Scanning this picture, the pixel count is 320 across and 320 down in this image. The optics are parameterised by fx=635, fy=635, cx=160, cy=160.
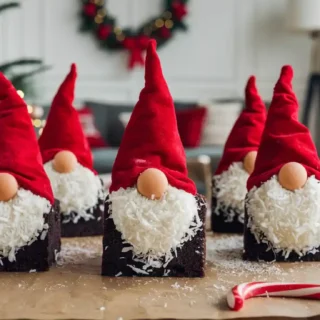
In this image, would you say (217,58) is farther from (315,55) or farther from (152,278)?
(152,278)

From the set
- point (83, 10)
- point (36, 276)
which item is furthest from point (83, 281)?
point (83, 10)

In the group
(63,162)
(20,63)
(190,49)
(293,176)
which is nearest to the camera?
(293,176)

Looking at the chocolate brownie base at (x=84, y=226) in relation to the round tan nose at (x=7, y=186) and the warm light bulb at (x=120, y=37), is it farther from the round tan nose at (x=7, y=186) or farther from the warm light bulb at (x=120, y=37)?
the warm light bulb at (x=120, y=37)

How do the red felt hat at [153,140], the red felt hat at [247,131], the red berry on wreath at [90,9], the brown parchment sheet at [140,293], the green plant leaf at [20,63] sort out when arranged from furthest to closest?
the red berry on wreath at [90,9]
the green plant leaf at [20,63]
the red felt hat at [247,131]
the red felt hat at [153,140]
the brown parchment sheet at [140,293]

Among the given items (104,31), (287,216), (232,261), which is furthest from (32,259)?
(104,31)

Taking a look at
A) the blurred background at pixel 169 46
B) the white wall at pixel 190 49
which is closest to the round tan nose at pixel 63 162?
the blurred background at pixel 169 46

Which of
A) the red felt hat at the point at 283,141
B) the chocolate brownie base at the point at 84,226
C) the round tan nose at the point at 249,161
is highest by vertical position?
the red felt hat at the point at 283,141

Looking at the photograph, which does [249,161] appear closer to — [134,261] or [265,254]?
[265,254]
